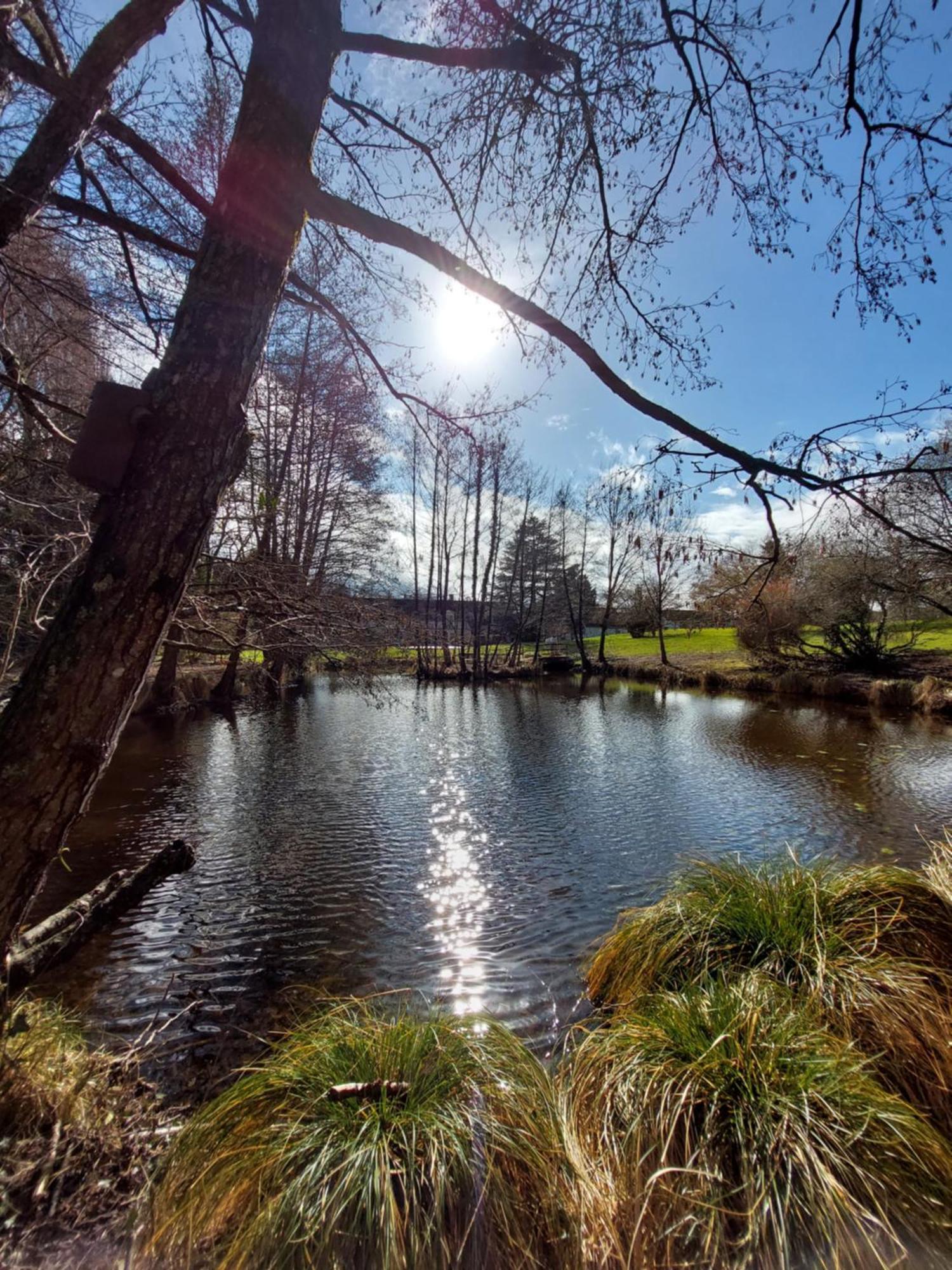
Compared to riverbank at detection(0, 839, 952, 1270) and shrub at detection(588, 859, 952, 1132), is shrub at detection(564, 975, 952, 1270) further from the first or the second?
shrub at detection(588, 859, 952, 1132)

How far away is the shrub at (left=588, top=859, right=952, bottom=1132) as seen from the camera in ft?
7.95

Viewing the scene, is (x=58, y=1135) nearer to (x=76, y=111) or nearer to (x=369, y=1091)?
(x=369, y=1091)

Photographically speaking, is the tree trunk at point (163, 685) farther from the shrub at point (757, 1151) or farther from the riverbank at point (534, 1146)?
the shrub at point (757, 1151)

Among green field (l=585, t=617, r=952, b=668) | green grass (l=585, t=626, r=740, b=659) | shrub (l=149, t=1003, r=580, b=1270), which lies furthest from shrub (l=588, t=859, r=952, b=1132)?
green grass (l=585, t=626, r=740, b=659)

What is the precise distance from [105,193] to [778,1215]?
5015mm

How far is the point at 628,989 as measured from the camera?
142 inches

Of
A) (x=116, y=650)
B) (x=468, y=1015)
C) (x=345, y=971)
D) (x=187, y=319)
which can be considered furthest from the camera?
(x=345, y=971)

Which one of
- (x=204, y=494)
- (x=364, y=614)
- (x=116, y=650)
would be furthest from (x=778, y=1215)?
(x=364, y=614)

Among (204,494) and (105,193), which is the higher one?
(105,193)

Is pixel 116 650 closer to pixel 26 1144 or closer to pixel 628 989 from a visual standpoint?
pixel 26 1144

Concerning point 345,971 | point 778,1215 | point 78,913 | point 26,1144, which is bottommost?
point 345,971

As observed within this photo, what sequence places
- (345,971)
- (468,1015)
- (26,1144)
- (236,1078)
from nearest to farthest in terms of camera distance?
(26,1144), (468,1015), (236,1078), (345,971)

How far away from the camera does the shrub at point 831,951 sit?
2.42 meters

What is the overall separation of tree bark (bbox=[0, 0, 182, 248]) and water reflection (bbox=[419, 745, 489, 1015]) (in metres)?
4.76
